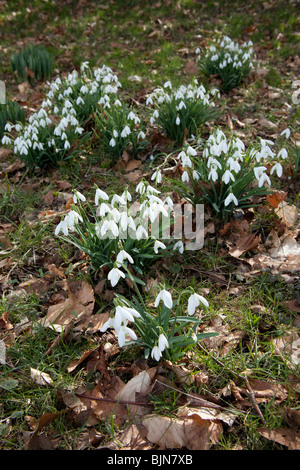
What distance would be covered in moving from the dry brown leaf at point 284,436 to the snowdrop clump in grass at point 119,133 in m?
2.26

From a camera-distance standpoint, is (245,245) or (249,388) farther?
(245,245)

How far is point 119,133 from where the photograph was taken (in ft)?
9.71

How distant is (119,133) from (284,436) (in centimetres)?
245

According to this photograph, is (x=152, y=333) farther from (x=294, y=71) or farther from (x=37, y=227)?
(x=294, y=71)

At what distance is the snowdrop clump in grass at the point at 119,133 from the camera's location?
2916mm

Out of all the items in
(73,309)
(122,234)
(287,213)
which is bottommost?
(73,309)

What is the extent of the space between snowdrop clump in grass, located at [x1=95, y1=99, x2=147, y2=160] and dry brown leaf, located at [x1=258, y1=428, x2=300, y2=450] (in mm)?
2263

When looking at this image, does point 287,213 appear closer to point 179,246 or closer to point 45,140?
point 179,246

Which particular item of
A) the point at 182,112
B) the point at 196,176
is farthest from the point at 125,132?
the point at 196,176

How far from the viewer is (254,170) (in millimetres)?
2170

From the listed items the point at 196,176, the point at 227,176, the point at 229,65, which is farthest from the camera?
the point at 229,65

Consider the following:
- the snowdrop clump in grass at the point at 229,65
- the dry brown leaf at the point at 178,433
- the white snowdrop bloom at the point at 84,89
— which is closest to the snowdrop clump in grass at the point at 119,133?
the white snowdrop bloom at the point at 84,89

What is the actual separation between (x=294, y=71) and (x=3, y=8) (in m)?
6.77
